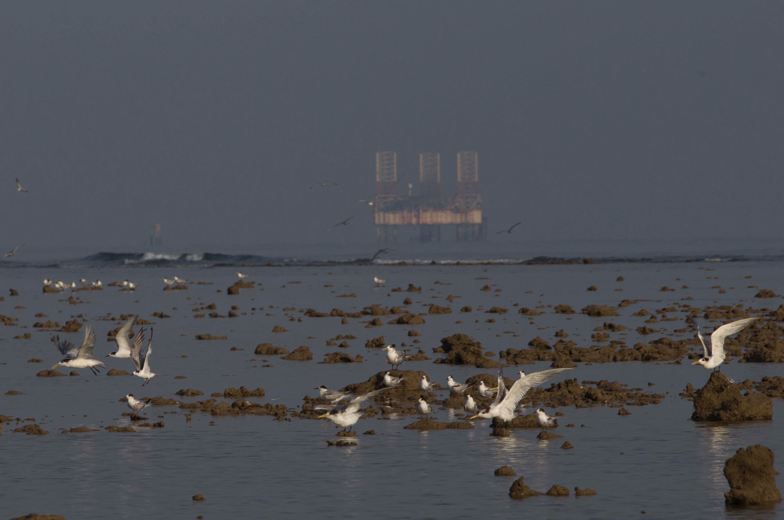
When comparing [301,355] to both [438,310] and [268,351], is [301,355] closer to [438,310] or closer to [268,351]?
[268,351]

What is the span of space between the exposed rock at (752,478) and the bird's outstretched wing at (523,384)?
4.33m

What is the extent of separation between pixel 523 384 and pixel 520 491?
407 centimetres

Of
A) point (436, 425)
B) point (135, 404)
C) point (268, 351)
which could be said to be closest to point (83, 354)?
point (135, 404)

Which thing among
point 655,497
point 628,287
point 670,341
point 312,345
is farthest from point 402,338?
point 628,287

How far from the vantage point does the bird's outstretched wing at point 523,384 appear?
672 inches

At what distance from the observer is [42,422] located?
66.4 feet

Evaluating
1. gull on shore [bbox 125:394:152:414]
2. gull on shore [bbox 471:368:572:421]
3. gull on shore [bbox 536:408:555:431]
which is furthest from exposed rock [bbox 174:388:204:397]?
gull on shore [bbox 536:408:555:431]

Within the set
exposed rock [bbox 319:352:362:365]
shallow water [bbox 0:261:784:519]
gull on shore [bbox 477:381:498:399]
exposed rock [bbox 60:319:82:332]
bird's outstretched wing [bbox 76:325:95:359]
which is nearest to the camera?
shallow water [bbox 0:261:784:519]

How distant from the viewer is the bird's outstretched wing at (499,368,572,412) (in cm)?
1708

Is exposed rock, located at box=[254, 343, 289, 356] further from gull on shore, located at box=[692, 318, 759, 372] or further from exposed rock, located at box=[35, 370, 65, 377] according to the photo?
gull on shore, located at box=[692, 318, 759, 372]

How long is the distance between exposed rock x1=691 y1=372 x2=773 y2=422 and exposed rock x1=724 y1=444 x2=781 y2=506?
5991 millimetres

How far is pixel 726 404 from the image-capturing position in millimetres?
18797

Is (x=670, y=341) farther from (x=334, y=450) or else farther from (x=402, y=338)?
(x=334, y=450)

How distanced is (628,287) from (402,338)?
3470 cm
